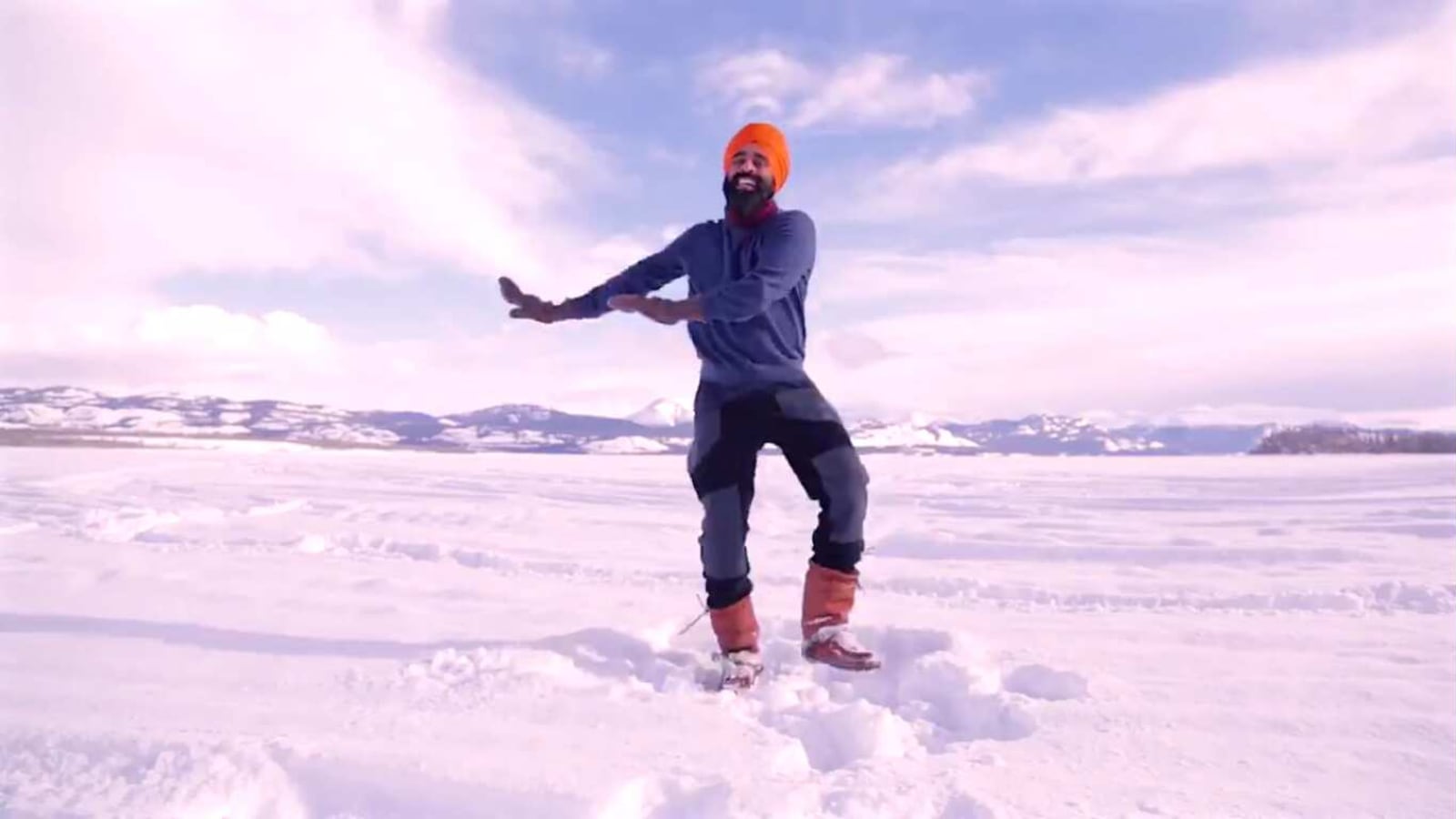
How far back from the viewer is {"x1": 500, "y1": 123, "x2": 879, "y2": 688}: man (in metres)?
2.73

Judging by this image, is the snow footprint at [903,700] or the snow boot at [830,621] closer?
the snow footprint at [903,700]

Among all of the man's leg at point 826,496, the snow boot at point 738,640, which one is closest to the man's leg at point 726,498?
the snow boot at point 738,640

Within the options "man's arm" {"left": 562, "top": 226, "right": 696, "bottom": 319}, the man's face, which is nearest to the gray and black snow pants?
"man's arm" {"left": 562, "top": 226, "right": 696, "bottom": 319}

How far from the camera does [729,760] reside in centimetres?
194

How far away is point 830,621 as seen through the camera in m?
2.78

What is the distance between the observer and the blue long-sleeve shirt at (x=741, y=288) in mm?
2551

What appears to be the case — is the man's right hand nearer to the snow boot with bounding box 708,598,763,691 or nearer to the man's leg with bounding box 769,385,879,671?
the man's leg with bounding box 769,385,879,671

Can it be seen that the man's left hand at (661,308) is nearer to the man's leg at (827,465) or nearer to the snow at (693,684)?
the man's leg at (827,465)

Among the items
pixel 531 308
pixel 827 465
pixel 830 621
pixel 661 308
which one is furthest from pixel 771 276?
pixel 830 621

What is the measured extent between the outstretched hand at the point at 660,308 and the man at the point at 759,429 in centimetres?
13

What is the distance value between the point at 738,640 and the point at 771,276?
1105 millimetres

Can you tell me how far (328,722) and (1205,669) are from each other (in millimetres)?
2461

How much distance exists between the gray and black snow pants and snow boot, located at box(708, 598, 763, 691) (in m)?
0.04

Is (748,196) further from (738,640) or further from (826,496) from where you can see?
(738,640)
